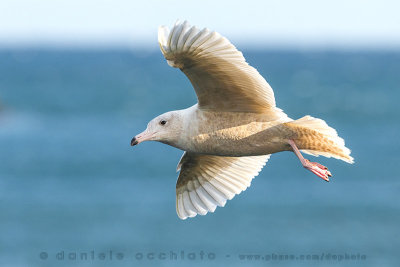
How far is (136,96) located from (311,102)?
13.3 metres

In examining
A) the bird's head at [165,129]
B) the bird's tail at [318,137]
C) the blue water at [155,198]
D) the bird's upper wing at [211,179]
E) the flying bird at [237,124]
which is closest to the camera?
the flying bird at [237,124]

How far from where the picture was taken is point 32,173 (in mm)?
36281

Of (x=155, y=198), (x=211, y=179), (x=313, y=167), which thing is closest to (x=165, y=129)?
(x=211, y=179)

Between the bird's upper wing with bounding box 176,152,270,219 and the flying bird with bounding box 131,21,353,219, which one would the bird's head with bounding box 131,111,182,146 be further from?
the bird's upper wing with bounding box 176,152,270,219

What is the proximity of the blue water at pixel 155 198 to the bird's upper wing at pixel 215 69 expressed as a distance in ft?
42.0

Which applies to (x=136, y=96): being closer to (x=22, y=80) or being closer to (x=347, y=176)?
(x=22, y=80)

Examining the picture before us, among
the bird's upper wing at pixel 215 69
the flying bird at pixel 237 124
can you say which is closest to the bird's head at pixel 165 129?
the flying bird at pixel 237 124

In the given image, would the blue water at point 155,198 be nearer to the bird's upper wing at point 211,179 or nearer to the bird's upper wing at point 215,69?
the bird's upper wing at point 211,179

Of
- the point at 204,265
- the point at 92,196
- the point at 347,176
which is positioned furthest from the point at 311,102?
the point at 204,265

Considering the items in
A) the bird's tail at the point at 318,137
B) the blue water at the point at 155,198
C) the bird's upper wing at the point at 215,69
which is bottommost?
the bird's tail at the point at 318,137

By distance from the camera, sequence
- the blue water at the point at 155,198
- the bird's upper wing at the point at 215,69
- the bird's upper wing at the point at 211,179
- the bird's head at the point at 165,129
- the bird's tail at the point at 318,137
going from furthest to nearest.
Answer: the blue water at the point at 155,198, the bird's upper wing at the point at 211,179, the bird's head at the point at 165,129, the bird's tail at the point at 318,137, the bird's upper wing at the point at 215,69

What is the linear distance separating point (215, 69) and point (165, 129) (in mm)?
950

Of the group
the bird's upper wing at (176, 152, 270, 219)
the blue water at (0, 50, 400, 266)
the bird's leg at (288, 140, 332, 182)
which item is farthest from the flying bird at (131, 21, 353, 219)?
the blue water at (0, 50, 400, 266)

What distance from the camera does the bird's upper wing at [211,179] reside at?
10727 mm
